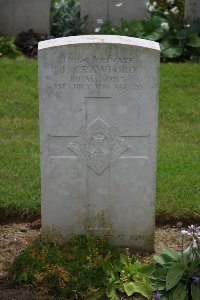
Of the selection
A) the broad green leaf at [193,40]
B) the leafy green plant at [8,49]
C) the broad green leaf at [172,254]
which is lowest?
the broad green leaf at [172,254]

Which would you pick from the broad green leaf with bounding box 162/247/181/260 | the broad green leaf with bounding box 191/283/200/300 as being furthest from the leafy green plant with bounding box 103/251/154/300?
→ the broad green leaf with bounding box 191/283/200/300

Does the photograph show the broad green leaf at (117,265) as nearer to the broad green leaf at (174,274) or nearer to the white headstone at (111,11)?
the broad green leaf at (174,274)

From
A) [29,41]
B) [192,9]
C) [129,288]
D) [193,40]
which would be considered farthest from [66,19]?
[129,288]

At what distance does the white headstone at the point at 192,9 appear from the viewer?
11.2 meters

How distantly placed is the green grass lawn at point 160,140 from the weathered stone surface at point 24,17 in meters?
1.32

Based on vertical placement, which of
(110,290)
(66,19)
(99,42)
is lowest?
(110,290)

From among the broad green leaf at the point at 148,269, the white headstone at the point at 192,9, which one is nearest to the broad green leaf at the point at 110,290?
the broad green leaf at the point at 148,269

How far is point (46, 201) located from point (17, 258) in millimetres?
462

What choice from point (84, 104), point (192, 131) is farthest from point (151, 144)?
point (192, 131)

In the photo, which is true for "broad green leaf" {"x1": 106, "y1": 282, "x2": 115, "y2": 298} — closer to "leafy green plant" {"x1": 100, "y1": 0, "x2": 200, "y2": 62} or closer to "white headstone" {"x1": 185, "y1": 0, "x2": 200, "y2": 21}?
"leafy green plant" {"x1": 100, "y1": 0, "x2": 200, "y2": 62}

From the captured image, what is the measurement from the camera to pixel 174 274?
461cm

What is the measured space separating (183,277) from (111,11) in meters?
7.48

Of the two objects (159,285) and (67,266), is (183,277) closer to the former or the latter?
(159,285)

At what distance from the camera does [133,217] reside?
5266mm
